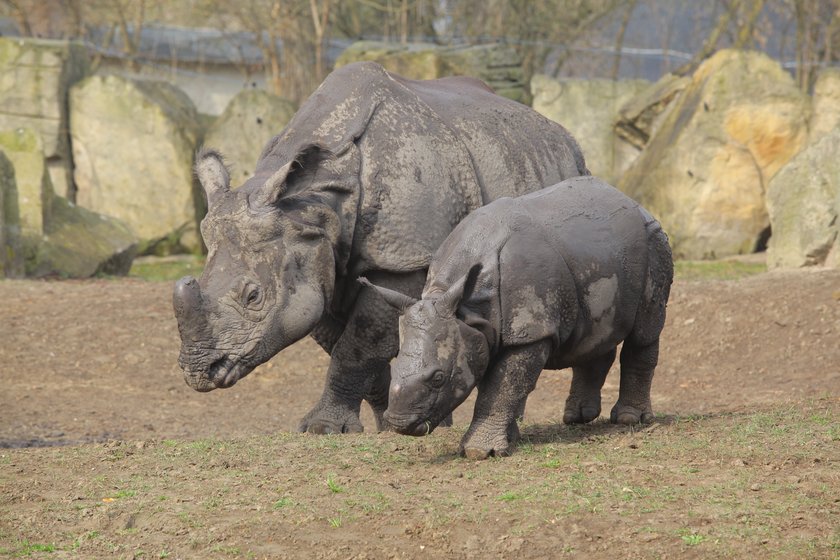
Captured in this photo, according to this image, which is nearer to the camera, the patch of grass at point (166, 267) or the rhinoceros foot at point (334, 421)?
the rhinoceros foot at point (334, 421)

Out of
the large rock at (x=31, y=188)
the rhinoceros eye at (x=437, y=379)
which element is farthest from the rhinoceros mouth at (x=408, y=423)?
the large rock at (x=31, y=188)

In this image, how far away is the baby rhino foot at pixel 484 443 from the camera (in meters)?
6.46

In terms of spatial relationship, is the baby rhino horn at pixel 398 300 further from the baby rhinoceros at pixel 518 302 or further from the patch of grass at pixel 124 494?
the patch of grass at pixel 124 494

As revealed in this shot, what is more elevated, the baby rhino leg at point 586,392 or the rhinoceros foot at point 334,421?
the baby rhino leg at point 586,392

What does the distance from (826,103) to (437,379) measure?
12719 millimetres

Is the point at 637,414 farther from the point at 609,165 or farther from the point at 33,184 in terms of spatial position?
the point at 609,165

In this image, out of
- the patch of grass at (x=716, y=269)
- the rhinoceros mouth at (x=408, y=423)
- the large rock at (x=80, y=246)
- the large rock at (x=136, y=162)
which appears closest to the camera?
the rhinoceros mouth at (x=408, y=423)

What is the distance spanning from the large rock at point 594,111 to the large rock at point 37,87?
699cm

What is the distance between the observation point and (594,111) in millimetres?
20594

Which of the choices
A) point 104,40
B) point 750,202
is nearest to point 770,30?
point 750,202

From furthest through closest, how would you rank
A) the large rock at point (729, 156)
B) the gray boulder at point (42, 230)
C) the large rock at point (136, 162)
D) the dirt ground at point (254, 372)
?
the large rock at point (136, 162) < the large rock at point (729, 156) < the gray boulder at point (42, 230) < the dirt ground at point (254, 372)

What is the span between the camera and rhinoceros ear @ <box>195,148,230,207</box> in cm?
725

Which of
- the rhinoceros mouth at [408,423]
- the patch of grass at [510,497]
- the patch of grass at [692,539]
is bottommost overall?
the patch of grass at [510,497]

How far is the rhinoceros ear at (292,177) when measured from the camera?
6980 mm
